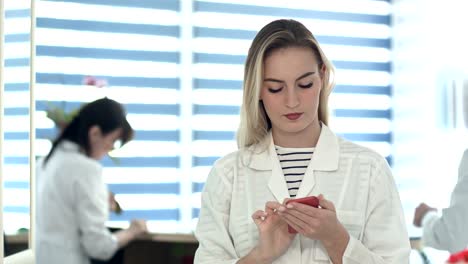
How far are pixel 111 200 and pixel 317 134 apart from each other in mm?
2751

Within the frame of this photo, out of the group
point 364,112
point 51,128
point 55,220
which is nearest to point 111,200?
point 51,128

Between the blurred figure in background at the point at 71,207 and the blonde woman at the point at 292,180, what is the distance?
1895 millimetres

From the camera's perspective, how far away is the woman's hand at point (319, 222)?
5.13 feet

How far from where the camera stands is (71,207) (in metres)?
3.59

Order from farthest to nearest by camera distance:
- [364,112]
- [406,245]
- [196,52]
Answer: [364,112], [196,52], [406,245]

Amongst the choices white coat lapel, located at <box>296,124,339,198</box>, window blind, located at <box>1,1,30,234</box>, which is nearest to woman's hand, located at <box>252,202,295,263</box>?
white coat lapel, located at <box>296,124,339,198</box>

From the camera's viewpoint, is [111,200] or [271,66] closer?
[271,66]

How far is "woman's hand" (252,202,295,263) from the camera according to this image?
5.30 feet

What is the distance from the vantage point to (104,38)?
14.9 ft

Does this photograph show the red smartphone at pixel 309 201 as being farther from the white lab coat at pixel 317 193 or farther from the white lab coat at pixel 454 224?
the white lab coat at pixel 454 224

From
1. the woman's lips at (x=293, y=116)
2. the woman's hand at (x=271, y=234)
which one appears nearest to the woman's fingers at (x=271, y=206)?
the woman's hand at (x=271, y=234)

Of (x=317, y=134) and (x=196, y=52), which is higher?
(x=196, y=52)

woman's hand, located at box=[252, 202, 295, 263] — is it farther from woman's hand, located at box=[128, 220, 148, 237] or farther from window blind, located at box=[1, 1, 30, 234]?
woman's hand, located at box=[128, 220, 148, 237]

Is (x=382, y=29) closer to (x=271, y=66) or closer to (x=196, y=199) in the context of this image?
(x=196, y=199)
